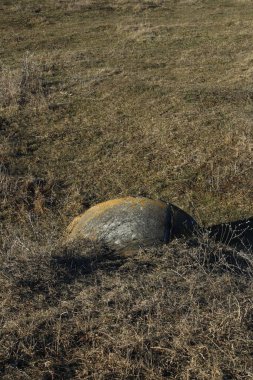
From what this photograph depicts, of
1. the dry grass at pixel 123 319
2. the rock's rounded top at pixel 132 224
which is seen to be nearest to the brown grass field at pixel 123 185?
the dry grass at pixel 123 319

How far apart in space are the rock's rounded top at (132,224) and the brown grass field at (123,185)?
8.7 inches

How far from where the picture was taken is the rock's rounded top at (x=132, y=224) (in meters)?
4.92

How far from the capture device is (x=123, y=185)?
24.6 feet

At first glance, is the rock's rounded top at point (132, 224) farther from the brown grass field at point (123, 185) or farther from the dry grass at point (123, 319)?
the dry grass at point (123, 319)

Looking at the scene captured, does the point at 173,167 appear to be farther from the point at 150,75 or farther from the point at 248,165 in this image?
the point at 150,75

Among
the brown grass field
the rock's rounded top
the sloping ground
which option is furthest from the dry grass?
the sloping ground

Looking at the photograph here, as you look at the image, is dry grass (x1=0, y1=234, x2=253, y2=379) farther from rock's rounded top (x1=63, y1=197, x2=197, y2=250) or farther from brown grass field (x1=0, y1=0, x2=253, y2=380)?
rock's rounded top (x1=63, y1=197, x2=197, y2=250)

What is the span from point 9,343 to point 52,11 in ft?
63.3

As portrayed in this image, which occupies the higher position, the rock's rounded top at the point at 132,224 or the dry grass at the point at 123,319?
the dry grass at the point at 123,319

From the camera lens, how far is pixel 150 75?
12.3m

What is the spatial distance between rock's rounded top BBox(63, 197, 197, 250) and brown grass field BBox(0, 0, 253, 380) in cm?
22

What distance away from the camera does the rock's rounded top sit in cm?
492

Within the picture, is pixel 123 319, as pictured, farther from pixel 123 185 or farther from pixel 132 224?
pixel 123 185

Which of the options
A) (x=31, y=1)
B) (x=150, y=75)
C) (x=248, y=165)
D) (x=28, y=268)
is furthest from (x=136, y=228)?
(x=31, y=1)
